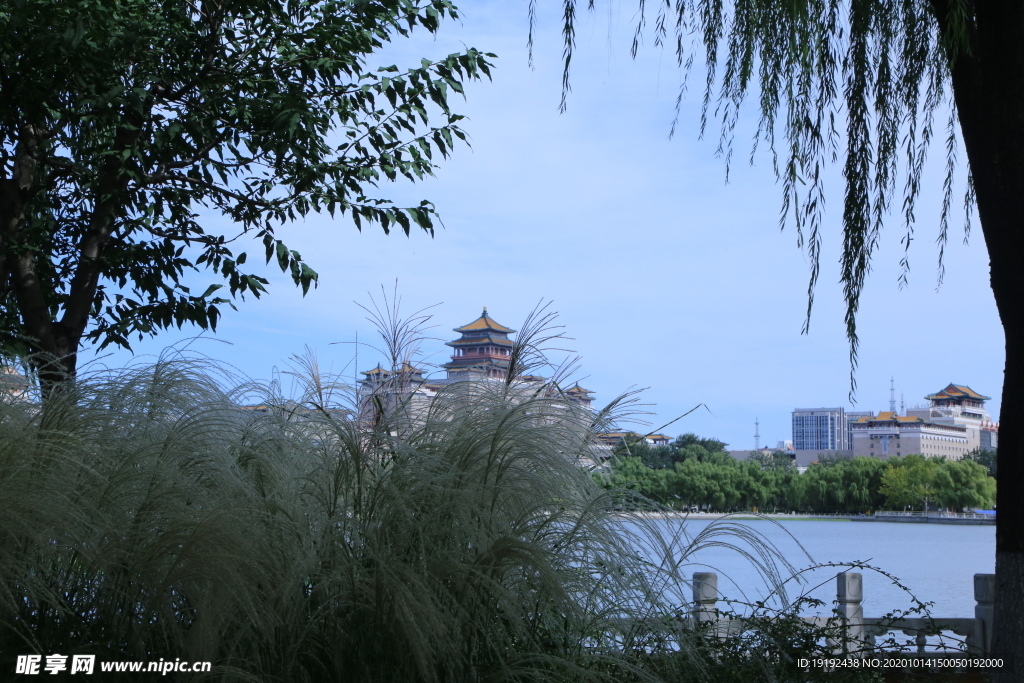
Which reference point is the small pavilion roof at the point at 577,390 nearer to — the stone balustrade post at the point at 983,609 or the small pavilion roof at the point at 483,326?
the stone balustrade post at the point at 983,609

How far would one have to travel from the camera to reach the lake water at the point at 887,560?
2541mm

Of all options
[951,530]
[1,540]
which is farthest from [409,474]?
[951,530]

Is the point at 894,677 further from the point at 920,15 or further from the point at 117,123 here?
the point at 117,123

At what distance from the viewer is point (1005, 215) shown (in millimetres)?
2738

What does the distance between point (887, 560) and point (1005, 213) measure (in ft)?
65.7

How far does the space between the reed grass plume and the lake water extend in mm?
323

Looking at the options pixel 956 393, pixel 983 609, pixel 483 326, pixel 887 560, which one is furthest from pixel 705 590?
pixel 956 393

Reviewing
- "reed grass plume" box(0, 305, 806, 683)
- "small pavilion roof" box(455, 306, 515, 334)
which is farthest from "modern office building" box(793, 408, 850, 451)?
"reed grass plume" box(0, 305, 806, 683)

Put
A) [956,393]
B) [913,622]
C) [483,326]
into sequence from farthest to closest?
[956,393] < [483,326] < [913,622]

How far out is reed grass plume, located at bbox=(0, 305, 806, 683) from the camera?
189 centimetres

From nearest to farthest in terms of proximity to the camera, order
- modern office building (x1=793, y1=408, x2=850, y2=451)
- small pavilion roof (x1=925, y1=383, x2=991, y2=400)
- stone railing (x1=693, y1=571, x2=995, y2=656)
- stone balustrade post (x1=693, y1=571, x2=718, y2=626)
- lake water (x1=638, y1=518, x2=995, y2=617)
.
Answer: lake water (x1=638, y1=518, x2=995, y2=617), stone balustrade post (x1=693, y1=571, x2=718, y2=626), stone railing (x1=693, y1=571, x2=995, y2=656), small pavilion roof (x1=925, y1=383, x2=991, y2=400), modern office building (x1=793, y1=408, x2=850, y2=451)

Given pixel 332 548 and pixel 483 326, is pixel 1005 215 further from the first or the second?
pixel 483 326

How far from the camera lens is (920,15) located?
3.26m

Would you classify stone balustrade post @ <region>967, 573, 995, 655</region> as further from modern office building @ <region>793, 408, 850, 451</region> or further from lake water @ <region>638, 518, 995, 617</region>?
modern office building @ <region>793, 408, 850, 451</region>
